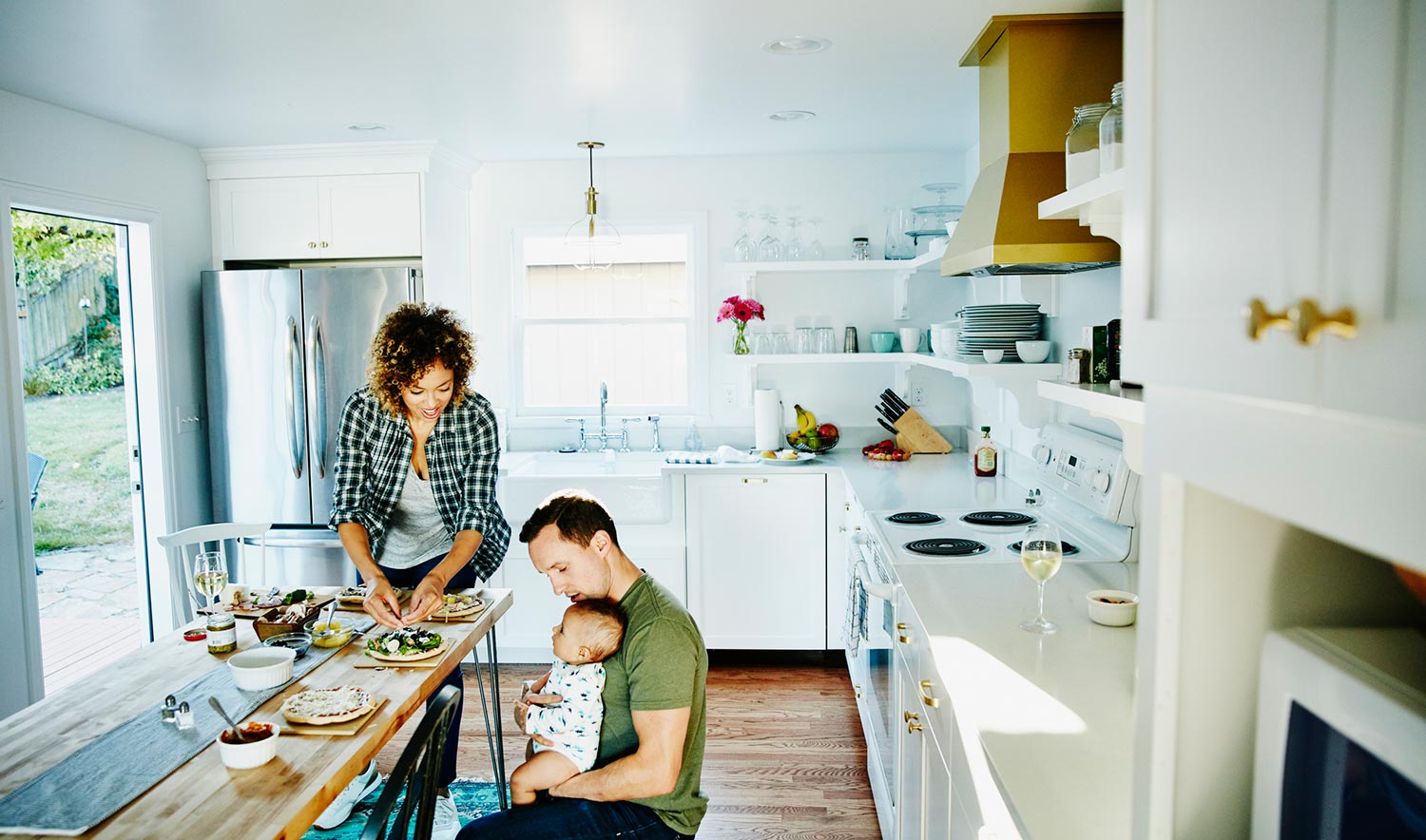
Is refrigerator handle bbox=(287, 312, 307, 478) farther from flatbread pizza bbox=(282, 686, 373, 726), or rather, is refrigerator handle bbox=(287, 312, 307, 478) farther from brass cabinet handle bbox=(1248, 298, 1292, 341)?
brass cabinet handle bbox=(1248, 298, 1292, 341)

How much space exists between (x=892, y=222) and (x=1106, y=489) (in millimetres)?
2319

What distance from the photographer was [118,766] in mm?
1669

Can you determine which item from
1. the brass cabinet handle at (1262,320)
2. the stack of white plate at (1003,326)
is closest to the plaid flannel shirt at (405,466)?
the stack of white plate at (1003,326)

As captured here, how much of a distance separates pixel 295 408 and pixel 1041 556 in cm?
350

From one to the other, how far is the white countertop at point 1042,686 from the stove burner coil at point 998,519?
55 cm

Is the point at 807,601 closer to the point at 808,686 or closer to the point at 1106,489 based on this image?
the point at 808,686

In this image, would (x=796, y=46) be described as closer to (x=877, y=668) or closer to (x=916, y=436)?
(x=877, y=668)

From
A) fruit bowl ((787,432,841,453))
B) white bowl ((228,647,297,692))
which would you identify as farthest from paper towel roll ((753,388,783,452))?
white bowl ((228,647,297,692))

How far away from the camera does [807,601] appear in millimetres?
4328

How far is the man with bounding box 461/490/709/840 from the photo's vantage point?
5.67 feet

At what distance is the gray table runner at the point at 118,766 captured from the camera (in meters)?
1.50

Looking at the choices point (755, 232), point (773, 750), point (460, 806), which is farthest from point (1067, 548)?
point (755, 232)

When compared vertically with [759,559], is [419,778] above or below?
above

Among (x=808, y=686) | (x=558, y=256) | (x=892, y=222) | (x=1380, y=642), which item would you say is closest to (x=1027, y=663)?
(x=1380, y=642)
